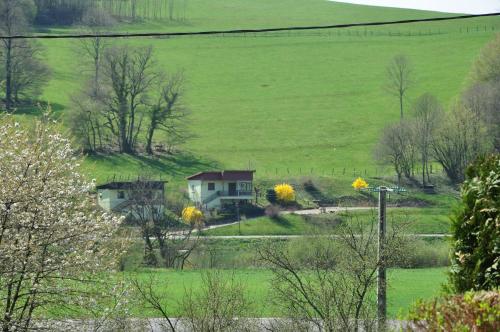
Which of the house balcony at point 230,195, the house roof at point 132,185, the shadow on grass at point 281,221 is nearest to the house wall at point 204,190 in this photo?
the house balcony at point 230,195

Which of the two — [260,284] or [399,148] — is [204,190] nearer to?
[399,148]

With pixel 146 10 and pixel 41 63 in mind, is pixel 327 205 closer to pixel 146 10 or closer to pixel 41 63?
pixel 41 63

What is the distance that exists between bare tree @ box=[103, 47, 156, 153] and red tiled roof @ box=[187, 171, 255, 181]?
1225 centimetres

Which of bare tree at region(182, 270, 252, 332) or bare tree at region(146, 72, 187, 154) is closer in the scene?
bare tree at region(182, 270, 252, 332)

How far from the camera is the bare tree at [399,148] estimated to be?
75.8 metres

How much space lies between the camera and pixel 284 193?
67.9m

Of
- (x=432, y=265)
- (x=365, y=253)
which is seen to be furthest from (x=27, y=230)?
(x=432, y=265)

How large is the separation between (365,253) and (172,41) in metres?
103

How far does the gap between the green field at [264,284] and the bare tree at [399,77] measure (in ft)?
183

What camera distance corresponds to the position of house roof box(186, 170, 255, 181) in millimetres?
72312

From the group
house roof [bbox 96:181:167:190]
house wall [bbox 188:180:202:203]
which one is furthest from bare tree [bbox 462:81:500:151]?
house roof [bbox 96:181:167:190]

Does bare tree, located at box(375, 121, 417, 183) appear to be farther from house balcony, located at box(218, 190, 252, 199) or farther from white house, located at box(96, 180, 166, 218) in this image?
white house, located at box(96, 180, 166, 218)

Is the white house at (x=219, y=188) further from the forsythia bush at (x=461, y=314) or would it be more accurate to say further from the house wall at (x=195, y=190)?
the forsythia bush at (x=461, y=314)

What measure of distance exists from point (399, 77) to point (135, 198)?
165 feet
